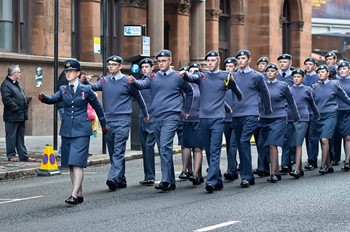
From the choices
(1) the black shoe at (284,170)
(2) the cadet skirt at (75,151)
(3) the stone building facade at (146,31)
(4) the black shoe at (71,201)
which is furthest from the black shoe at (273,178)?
(3) the stone building facade at (146,31)

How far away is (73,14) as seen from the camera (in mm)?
31516

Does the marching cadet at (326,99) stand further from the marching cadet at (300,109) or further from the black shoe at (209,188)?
the black shoe at (209,188)

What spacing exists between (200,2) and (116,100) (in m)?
23.8

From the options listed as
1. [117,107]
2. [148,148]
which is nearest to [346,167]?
[148,148]

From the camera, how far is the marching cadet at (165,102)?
14656 millimetres

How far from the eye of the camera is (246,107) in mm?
15461

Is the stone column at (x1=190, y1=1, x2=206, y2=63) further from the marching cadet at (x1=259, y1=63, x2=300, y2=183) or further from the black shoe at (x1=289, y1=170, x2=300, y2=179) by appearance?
the black shoe at (x1=289, y1=170, x2=300, y2=179)

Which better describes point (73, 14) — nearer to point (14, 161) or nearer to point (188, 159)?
point (14, 161)

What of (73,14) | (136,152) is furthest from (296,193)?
(73,14)

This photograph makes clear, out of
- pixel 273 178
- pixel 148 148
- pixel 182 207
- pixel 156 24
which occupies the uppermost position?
pixel 156 24

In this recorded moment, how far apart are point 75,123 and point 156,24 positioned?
21.6m

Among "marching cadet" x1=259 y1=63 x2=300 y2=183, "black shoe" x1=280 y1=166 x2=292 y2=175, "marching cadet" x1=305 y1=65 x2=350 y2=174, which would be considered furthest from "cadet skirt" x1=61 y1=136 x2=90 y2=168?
"marching cadet" x1=305 y1=65 x2=350 y2=174

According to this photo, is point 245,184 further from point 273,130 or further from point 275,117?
point 275,117

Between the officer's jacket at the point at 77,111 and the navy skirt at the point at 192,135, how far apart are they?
99.0 inches
